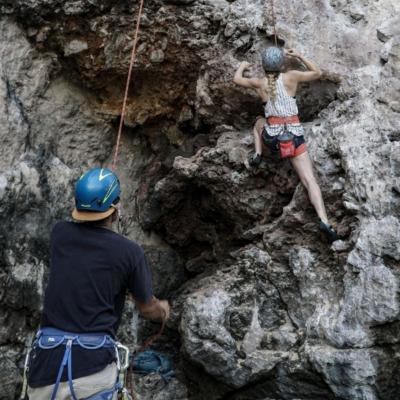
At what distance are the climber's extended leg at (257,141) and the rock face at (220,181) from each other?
6.4 inches

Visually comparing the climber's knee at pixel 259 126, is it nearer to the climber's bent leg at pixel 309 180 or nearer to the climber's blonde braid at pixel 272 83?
the climber's blonde braid at pixel 272 83

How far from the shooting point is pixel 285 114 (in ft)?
18.4

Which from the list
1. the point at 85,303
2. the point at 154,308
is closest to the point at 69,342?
the point at 85,303

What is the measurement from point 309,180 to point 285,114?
69 cm

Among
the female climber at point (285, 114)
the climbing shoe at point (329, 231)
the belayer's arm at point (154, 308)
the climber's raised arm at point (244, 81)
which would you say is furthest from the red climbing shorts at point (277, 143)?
the belayer's arm at point (154, 308)

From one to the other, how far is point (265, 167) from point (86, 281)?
10.1ft

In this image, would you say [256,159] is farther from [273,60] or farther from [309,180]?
[273,60]

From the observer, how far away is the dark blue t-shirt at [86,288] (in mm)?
3338

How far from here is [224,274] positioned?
598cm

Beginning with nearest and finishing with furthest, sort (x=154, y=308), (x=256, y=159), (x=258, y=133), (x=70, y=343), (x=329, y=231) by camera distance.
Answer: (x=70, y=343) < (x=154, y=308) < (x=329, y=231) < (x=256, y=159) < (x=258, y=133)

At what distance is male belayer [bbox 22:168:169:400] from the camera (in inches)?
130

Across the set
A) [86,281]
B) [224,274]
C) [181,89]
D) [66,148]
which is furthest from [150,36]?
[86,281]

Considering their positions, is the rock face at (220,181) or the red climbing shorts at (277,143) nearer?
the rock face at (220,181)

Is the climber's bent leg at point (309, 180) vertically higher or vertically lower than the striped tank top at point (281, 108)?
lower
